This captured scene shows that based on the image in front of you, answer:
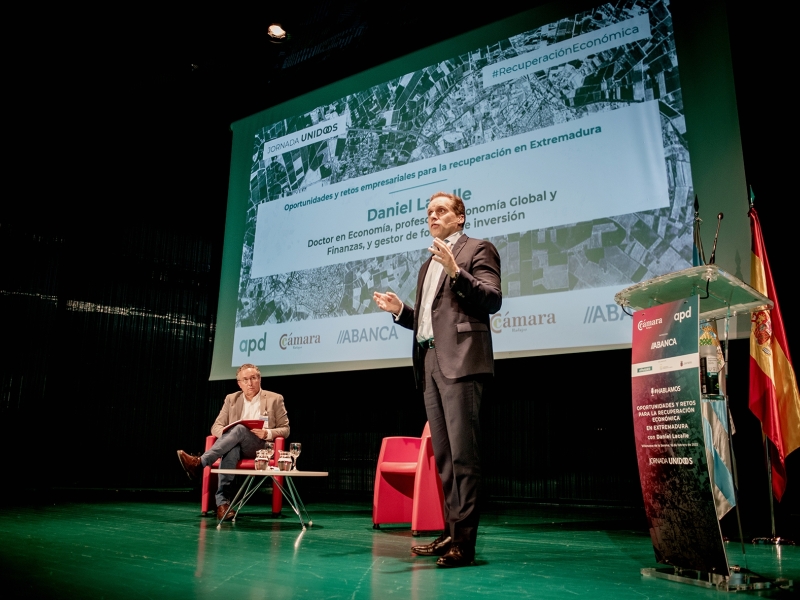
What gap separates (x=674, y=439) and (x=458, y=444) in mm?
697

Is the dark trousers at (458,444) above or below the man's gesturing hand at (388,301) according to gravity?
below

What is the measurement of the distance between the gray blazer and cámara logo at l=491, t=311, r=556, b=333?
4.90 feet

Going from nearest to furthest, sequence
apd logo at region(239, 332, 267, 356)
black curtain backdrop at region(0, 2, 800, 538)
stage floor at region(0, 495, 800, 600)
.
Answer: stage floor at region(0, 495, 800, 600), black curtain backdrop at region(0, 2, 800, 538), apd logo at region(239, 332, 267, 356)

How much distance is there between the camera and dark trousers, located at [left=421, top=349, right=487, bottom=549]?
2.34m

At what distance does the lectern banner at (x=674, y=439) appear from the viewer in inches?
77.4

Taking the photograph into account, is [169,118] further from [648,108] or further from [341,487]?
[648,108]

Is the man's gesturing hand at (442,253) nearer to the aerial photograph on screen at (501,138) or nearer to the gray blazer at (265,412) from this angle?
the aerial photograph on screen at (501,138)

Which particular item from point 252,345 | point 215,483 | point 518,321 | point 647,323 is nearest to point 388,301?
point 647,323

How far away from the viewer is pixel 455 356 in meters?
2.42

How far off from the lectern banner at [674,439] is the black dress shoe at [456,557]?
620mm

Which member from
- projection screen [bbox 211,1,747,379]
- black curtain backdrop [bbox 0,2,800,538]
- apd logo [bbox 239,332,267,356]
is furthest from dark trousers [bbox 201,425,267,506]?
black curtain backdrop [bbox 0,2,800,538]

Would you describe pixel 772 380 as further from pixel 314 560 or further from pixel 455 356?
pixel 314 560

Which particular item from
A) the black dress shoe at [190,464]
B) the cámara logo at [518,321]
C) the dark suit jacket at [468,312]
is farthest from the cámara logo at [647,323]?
the black dress shoe at [190,464]

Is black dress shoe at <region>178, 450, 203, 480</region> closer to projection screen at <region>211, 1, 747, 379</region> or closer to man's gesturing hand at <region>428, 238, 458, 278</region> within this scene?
projection screen at <region>211, 1, 747, 379</region>
